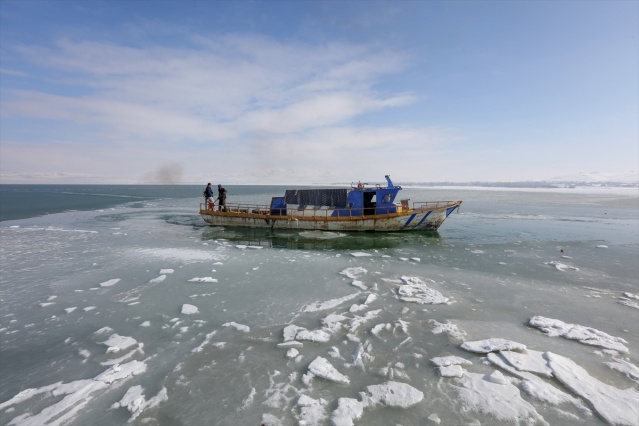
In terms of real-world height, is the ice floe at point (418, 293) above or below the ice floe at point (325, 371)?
above

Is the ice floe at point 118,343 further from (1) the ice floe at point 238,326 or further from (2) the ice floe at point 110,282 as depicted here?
(2) the ice floe at point 110,282

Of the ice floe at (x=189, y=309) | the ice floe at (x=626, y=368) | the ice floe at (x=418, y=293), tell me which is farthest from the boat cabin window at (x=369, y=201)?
the ice floe at (x=626, y=368)

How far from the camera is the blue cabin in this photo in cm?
2227

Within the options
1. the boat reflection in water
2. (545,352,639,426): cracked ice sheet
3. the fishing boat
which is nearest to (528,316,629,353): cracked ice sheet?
(545,352,639,426): cracked ice sheet

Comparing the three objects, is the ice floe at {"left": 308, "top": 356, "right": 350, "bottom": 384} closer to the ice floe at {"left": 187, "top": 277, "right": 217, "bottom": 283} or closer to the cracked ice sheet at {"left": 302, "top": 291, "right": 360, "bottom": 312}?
the cracked ice sheet at {"left": 302, "top": 291, "right": 360, "bottom": 312}

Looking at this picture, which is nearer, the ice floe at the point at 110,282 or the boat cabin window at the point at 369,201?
the ice floe at the point at 110,282

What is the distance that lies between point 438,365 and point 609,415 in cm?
255

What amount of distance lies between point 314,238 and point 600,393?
16.7 metres

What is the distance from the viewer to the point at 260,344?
6.74 metres

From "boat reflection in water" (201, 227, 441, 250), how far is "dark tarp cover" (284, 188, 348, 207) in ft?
8.52

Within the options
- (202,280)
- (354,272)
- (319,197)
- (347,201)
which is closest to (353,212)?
(347,201)

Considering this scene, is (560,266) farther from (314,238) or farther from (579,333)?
(314,238)

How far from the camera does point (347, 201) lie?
75.8 feet

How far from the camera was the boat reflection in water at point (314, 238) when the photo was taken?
60.4 ft
